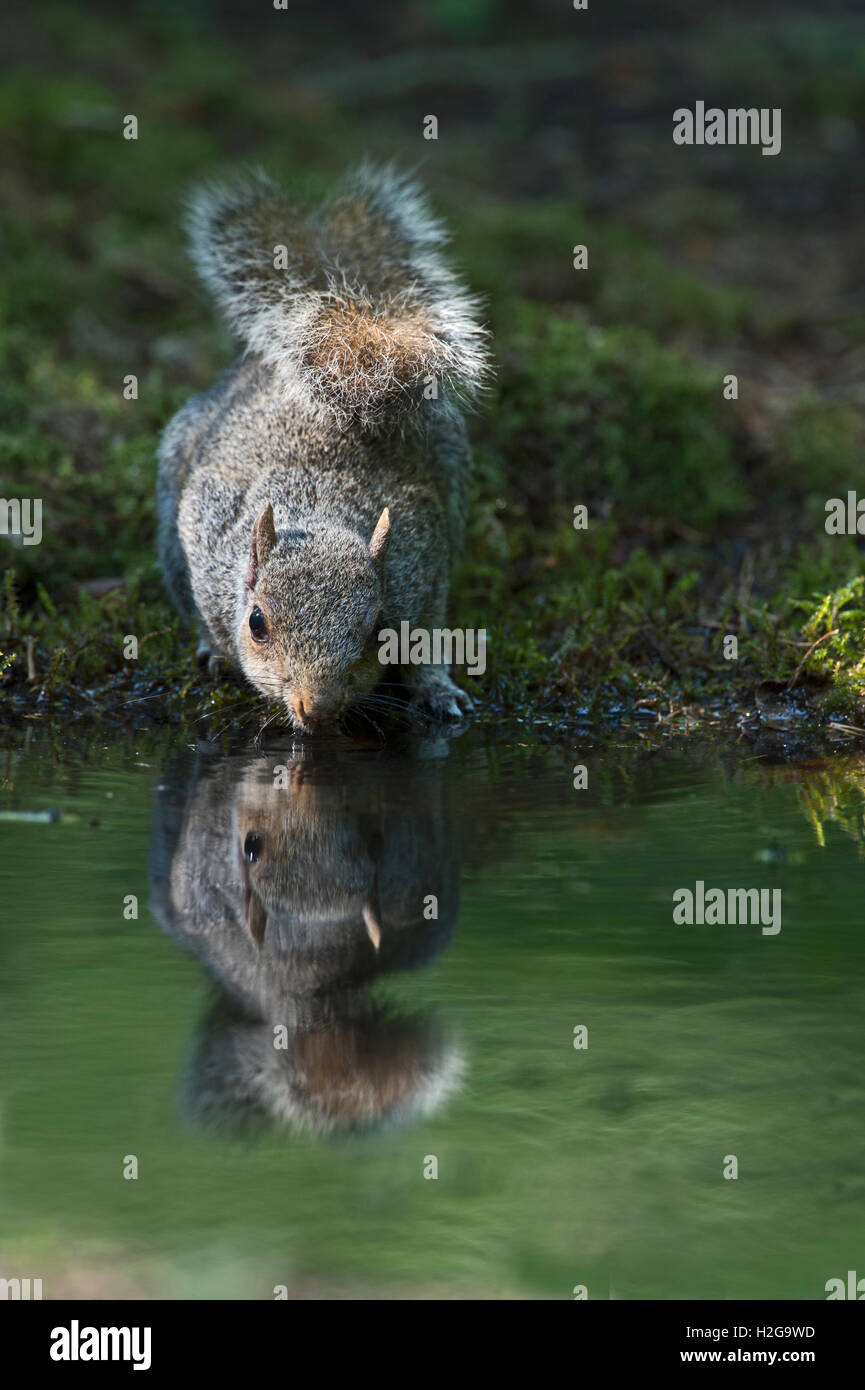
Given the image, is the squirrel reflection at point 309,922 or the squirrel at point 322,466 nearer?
the squirrel reflection at point 309,922

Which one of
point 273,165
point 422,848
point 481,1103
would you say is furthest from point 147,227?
point 481,1103

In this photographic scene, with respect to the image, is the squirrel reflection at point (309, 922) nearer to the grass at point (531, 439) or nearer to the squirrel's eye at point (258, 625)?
the squirrel's eye at point (258, 625)

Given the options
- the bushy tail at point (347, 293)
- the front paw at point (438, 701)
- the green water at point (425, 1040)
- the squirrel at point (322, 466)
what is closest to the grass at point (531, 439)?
the front paw at point (438, 701)

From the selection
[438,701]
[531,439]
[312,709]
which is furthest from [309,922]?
[531,439]

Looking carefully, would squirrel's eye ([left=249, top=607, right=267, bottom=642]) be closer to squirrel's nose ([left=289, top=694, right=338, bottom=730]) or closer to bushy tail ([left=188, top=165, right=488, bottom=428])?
squirrel's nose ([left=289, top=694, right=338, bottom=730])

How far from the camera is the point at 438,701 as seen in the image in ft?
22.0

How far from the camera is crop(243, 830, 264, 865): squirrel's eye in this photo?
495 cm

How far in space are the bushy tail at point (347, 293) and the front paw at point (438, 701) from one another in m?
1.11

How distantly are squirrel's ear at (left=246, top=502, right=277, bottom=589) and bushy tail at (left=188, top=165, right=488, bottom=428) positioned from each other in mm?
825

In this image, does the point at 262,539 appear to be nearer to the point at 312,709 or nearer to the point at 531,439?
the point at 312,709

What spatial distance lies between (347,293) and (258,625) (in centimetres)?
172

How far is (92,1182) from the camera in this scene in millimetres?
3121

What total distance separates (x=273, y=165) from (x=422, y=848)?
8.86 m

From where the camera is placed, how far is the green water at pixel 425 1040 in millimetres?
2957
